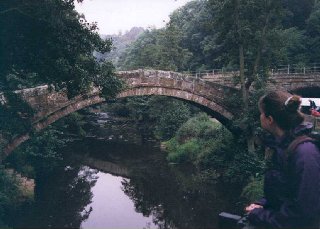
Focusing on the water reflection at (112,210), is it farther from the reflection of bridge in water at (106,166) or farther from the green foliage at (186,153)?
the green foliage at (186,153)

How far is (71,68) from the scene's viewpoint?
983cm

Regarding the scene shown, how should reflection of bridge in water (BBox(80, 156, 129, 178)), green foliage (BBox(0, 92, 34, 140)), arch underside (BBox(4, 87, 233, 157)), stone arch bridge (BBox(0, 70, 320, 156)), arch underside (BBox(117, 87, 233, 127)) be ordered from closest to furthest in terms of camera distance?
green foliage (BBox(0, 92, 34, 140))
arch underside (BBox(4, 87, 233, 157))
stone arch bridge (BBox(0, 70, 320, 156))
arch underside (BBox(117, 87, 233, 127))
reflection of bridge in water (BBox(80, 156, 129, 178))

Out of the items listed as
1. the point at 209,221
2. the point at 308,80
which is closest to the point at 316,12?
the point at 308,80

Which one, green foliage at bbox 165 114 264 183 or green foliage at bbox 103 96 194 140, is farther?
green foliage at bbox 103 96 194 140

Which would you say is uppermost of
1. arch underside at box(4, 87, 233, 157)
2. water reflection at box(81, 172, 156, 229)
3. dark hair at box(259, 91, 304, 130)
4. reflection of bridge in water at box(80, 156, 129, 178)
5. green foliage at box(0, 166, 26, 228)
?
dark hair at box(259, 91, 304, 130)

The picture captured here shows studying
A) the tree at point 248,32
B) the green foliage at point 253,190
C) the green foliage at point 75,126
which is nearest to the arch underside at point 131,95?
the tree at point 248,32

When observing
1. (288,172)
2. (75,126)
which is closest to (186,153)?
(75,126)

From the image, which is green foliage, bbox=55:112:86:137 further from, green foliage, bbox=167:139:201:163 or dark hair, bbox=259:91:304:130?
dark hair, bbox=259:91:304:130

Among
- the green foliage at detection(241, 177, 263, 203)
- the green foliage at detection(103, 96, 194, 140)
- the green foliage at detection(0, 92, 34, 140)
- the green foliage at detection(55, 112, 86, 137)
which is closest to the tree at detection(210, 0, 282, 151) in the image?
the green foliage at detection(241, 177, 263, 203)

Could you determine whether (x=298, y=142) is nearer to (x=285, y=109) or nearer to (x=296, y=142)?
(x=296, y=142)

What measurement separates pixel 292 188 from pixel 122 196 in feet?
44.8

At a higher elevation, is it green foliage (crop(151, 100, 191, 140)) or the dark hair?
the dark hair

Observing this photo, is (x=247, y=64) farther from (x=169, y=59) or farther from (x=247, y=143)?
(x=169, y=59)

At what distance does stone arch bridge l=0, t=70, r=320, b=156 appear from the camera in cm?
1409
